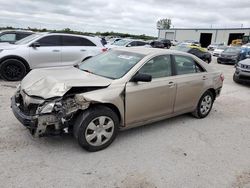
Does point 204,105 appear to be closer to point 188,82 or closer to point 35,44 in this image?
point 188,82

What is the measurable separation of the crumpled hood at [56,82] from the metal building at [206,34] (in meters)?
56.8

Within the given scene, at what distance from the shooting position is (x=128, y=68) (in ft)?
13.9

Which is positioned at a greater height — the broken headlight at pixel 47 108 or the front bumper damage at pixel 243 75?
the broken headlight at pixel 47 108

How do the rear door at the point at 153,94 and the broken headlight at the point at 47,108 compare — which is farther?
the rear door at the point at 153,94

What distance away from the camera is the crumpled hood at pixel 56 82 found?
3.58 metres

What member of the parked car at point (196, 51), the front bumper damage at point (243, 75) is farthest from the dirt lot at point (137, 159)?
the parked car at point (196, 51)

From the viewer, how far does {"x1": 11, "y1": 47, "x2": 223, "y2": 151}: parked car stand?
3.52m

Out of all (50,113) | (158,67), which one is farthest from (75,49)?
(50,113)

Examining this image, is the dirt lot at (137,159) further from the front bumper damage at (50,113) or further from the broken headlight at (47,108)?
the broken headlight at (47,108)

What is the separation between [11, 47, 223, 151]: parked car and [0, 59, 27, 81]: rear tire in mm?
4102

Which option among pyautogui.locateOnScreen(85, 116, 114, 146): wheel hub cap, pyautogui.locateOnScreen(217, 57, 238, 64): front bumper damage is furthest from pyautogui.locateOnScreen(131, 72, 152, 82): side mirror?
pyautogui.locateOnScreen(217, 57, 238, 64): front bumper damage

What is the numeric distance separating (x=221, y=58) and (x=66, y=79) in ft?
59.2

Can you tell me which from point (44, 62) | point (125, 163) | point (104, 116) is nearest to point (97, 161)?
point (125, 163)

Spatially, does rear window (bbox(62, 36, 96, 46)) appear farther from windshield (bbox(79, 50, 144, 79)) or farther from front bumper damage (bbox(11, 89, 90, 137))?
front bumper damage (bbox(11, 89, 90, 137))
